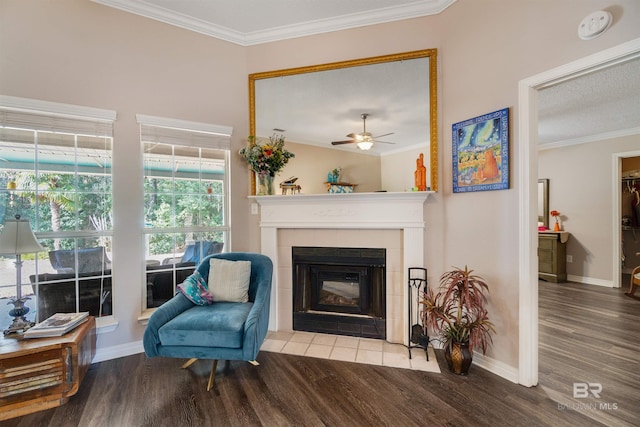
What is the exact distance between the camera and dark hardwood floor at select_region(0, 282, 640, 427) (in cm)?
160

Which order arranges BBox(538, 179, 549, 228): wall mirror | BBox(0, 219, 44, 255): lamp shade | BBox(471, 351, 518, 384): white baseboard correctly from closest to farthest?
BBox(0, 219, 44, 255): lamp shade
BBox(471, 351, 518, 384): white baseboard
BBox(538, 179, 549, 228): wall mirror

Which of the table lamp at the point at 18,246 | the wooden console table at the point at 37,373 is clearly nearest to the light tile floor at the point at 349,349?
the wooden console table at the point at 37,373

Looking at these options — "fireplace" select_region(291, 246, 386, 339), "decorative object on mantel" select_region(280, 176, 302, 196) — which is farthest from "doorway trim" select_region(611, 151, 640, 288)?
"decorative object on mantel" select_region(280, 176, 302, 196)

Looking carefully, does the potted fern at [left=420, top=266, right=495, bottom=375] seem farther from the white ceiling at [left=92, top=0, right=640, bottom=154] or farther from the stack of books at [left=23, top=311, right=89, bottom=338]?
the stack of books at [left=23, top=311, right=89, bottom=338]

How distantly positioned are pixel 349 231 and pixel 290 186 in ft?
2.50

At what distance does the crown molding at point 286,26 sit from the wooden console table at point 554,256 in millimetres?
4448

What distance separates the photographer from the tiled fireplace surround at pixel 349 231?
242 cm

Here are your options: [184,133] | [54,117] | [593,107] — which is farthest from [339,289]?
[593,107]

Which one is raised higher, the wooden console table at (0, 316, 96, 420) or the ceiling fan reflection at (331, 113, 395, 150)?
the ceiling fan reflection at (331, 113, 395, 150)

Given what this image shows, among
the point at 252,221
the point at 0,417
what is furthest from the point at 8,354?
the point at 252,221

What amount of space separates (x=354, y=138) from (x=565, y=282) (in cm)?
486

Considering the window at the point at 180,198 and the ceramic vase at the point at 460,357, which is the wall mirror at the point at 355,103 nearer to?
the window at the point at 180,198

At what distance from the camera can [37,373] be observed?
1.74 m

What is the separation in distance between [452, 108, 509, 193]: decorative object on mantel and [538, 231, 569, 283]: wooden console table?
3.83 m
